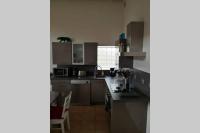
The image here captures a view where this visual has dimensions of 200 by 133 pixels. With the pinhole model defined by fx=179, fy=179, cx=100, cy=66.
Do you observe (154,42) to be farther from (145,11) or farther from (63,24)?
(63,24)

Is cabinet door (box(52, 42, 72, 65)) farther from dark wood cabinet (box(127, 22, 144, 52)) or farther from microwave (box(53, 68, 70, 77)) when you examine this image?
dark wood cabinet (box(127, 22, 144, 52))

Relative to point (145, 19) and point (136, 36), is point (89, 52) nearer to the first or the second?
point (136, 36)

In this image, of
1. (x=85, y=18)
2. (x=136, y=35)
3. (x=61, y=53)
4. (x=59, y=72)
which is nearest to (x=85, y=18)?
(x=85, y=18)

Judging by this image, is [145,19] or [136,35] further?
[136,35]

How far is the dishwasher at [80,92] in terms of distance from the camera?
462 cm

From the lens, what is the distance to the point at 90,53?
15.7 feet

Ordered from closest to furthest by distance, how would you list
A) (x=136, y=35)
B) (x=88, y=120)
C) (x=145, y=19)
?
1. (x=145, y=19)
2. (x=136, y=35)
3. (x=88, y=120)

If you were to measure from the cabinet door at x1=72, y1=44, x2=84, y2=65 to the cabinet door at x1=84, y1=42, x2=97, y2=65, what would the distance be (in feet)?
0.54

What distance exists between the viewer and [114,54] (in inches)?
208

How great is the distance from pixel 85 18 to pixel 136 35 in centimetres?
235

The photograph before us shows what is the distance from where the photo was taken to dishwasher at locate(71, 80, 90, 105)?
4621 millimetres

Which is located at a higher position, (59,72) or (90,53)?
(90,53)

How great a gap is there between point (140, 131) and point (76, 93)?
2322 mm

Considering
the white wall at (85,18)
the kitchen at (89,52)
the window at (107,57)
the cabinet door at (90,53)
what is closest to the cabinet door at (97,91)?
the kitchen at (89,52)
